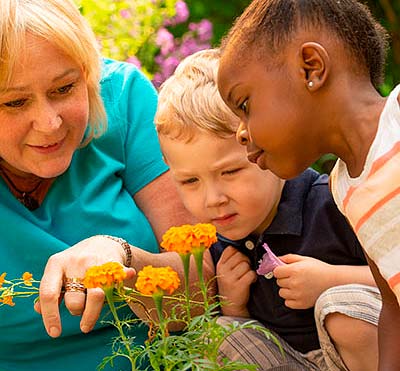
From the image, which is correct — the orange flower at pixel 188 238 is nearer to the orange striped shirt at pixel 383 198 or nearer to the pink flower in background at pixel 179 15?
the orange striped shirt at pixel 383 198

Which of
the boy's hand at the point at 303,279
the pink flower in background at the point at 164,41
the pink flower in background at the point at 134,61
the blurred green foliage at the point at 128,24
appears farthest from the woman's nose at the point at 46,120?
the pink flower in background at the point at 164,41

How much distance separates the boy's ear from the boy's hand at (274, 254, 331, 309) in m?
0.64

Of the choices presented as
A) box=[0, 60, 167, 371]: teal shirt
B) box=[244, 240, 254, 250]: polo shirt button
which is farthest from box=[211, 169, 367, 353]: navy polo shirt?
box=[0, 60, 167, 371]: teal shirt

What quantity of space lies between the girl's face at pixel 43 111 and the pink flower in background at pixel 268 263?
59cm

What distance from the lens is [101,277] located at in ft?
6.41

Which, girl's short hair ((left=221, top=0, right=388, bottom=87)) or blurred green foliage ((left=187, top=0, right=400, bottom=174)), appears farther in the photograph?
blurred green foliage ((left=187, top=0, right=400, bottom=174))

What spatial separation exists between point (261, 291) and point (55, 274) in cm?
69

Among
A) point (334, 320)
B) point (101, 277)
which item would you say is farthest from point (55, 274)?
point (334, 320)

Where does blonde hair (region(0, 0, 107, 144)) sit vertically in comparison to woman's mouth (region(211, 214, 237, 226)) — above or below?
above

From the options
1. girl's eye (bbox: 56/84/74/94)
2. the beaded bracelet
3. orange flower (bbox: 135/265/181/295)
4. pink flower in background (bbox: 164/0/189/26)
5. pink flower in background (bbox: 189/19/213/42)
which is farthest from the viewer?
pink flower in background (bbox: 189/19/213/42)

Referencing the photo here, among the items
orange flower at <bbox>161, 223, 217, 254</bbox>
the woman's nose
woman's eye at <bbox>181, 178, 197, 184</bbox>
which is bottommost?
woman's eye at <bbox>181, 178, 197, 184</bbox>

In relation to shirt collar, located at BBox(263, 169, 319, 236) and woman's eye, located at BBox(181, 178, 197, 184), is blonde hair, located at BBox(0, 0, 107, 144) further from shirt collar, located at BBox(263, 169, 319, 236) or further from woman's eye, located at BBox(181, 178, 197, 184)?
shirt collar, located at BBox(263, 169, 319, 236)

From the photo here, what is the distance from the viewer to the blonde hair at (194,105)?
2.58 meters

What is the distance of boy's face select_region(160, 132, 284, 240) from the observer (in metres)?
2.57
